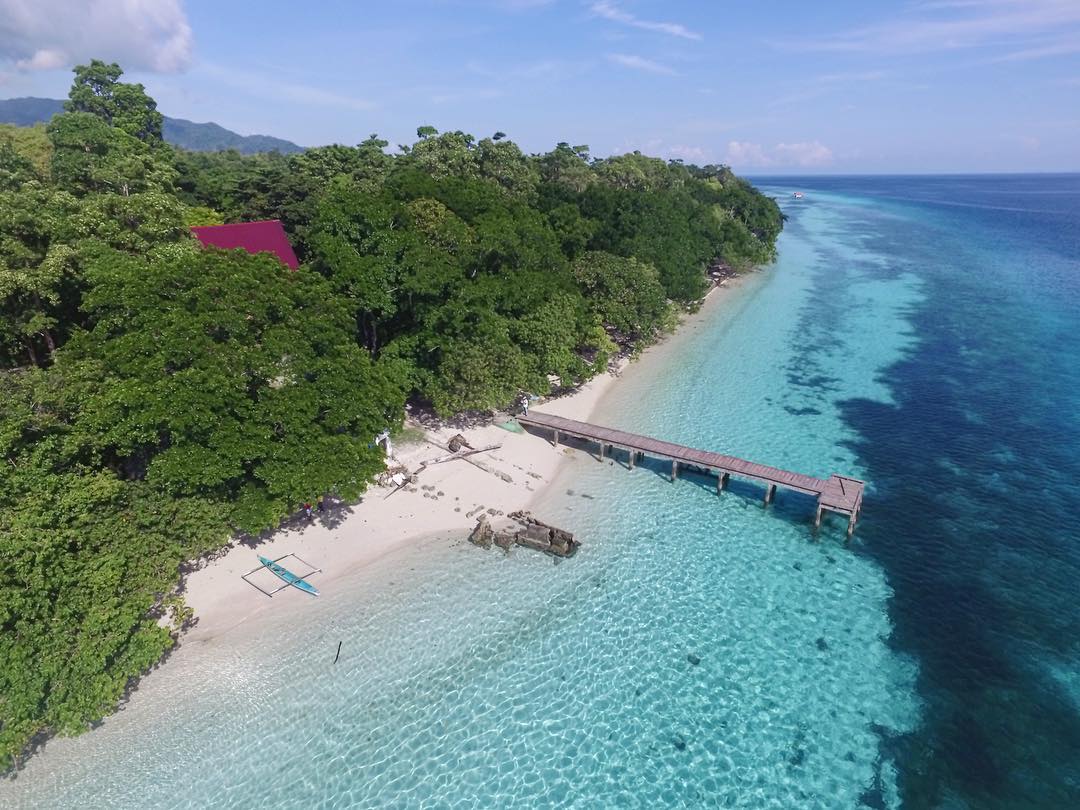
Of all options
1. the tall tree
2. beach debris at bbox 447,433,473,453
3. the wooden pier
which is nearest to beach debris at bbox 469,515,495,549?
beach debris at bbox 447,433,473,453

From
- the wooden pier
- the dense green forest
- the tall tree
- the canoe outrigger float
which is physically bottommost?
the canoe outrigger float

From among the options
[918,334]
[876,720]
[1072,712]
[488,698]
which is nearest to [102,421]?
[488,698]

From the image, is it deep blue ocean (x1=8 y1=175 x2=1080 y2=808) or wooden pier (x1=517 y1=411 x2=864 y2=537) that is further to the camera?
wooden pier (x1=517 y1=411 x2=864 y2=537)

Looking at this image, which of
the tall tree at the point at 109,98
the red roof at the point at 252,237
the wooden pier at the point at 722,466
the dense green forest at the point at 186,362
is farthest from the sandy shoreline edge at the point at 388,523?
the tall tree at the point at 109,98

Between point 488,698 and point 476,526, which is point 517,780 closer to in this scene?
point 488,698

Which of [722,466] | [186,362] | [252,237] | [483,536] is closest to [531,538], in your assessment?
[483,536]

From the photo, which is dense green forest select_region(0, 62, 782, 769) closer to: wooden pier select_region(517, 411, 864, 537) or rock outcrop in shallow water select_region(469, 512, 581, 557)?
wooden pier select_region(517, 411, 864, 537)

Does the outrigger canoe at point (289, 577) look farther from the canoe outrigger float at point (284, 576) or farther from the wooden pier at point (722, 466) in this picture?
the wooden pier at point (722, 466)
